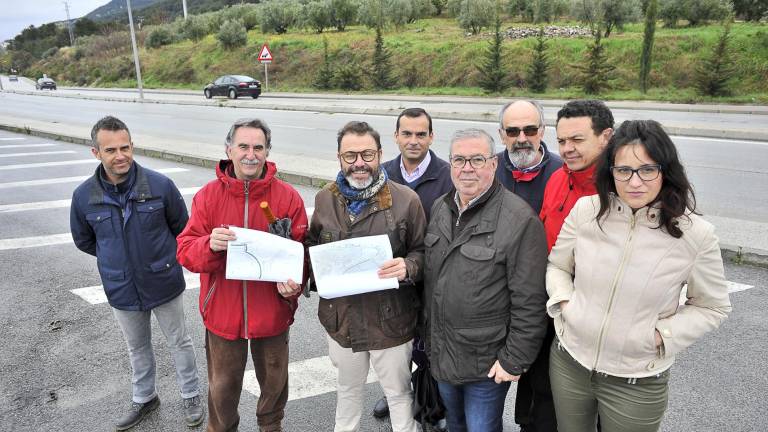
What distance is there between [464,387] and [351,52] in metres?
40.1

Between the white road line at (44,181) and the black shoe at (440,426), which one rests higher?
the white road line at (44,181)

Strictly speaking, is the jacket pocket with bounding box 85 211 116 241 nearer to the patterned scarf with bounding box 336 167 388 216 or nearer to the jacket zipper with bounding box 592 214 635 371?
the patterned scarf with bounding box 336 167 388 216

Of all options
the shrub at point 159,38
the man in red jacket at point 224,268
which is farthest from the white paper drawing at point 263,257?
the shrub at point 159,38

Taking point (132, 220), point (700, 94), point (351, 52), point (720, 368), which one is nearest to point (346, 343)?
point (132, 220)

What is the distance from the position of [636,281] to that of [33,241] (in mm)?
8143

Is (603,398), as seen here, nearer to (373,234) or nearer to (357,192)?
(373,234)

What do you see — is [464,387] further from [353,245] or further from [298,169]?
[298,169]

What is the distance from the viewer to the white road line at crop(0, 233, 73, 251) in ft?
23.7

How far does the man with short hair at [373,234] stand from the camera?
2.75 meters

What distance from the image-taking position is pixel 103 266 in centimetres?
336

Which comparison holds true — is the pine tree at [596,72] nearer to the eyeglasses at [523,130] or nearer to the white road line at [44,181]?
the white road line at [44,181]

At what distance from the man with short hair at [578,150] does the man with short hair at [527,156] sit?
0.29 m

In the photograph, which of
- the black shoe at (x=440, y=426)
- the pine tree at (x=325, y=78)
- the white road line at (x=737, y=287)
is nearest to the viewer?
the black shoe at (x=440, y=426)

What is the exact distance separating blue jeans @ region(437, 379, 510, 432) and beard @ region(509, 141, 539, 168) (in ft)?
4.21
